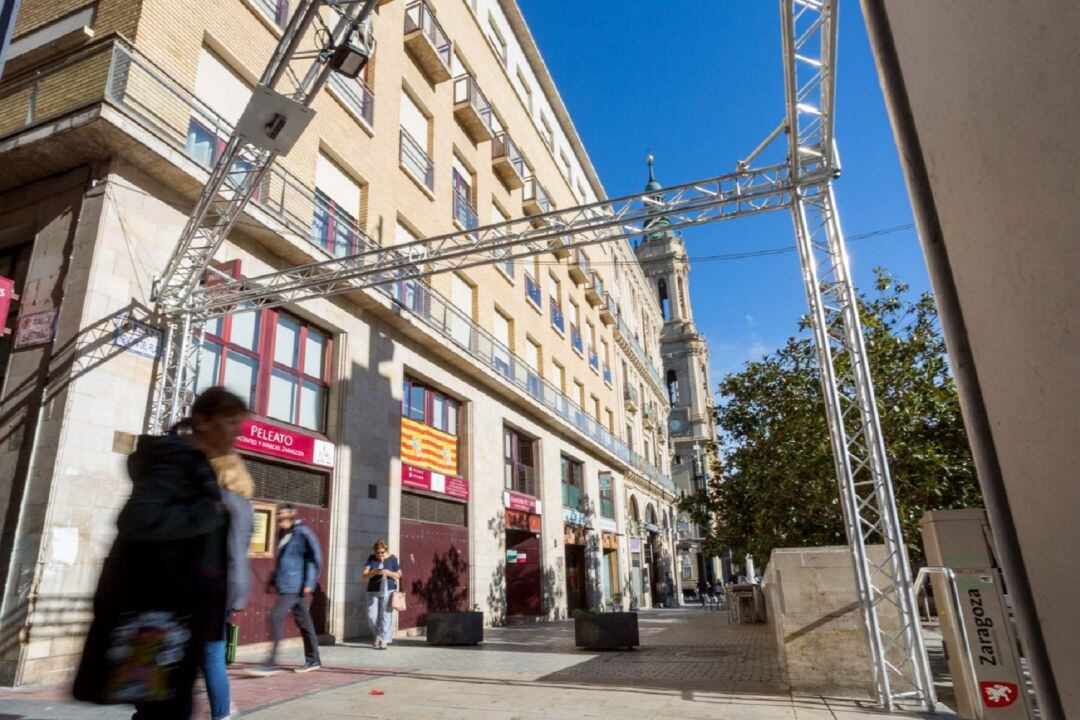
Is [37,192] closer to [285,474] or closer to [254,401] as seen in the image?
[254,401]

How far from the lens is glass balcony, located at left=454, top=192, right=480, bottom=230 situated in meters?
19.6

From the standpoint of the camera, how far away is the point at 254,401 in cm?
1138

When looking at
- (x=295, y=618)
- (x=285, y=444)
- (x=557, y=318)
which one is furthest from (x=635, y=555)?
(x=295, y=618)

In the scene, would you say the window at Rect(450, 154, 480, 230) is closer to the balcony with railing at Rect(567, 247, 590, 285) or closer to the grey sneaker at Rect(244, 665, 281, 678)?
the balcony with railing at Rect(567, 247, 590, 285)

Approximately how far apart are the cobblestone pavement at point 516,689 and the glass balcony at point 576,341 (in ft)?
60.7

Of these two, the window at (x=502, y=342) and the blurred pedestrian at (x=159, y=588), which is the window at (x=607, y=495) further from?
the blurred pedestrian at (x=159, y=588)

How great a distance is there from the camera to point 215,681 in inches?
149

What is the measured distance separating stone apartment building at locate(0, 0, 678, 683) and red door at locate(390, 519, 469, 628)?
7cm

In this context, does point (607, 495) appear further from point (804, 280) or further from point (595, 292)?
point (804, 280)

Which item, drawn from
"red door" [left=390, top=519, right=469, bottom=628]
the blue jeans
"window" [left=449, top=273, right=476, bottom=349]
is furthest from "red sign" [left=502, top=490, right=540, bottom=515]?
the blue jeans

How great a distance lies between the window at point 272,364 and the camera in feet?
36.1

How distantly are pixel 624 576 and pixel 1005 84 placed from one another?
30.1 meters

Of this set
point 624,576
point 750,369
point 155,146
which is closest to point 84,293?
point 155,146

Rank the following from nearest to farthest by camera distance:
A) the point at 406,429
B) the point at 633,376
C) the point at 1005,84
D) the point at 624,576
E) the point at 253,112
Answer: the point at 1005,84 < the point at 253,112 < the point at 406,429 < the point at 624,576 < the point at 633,376
